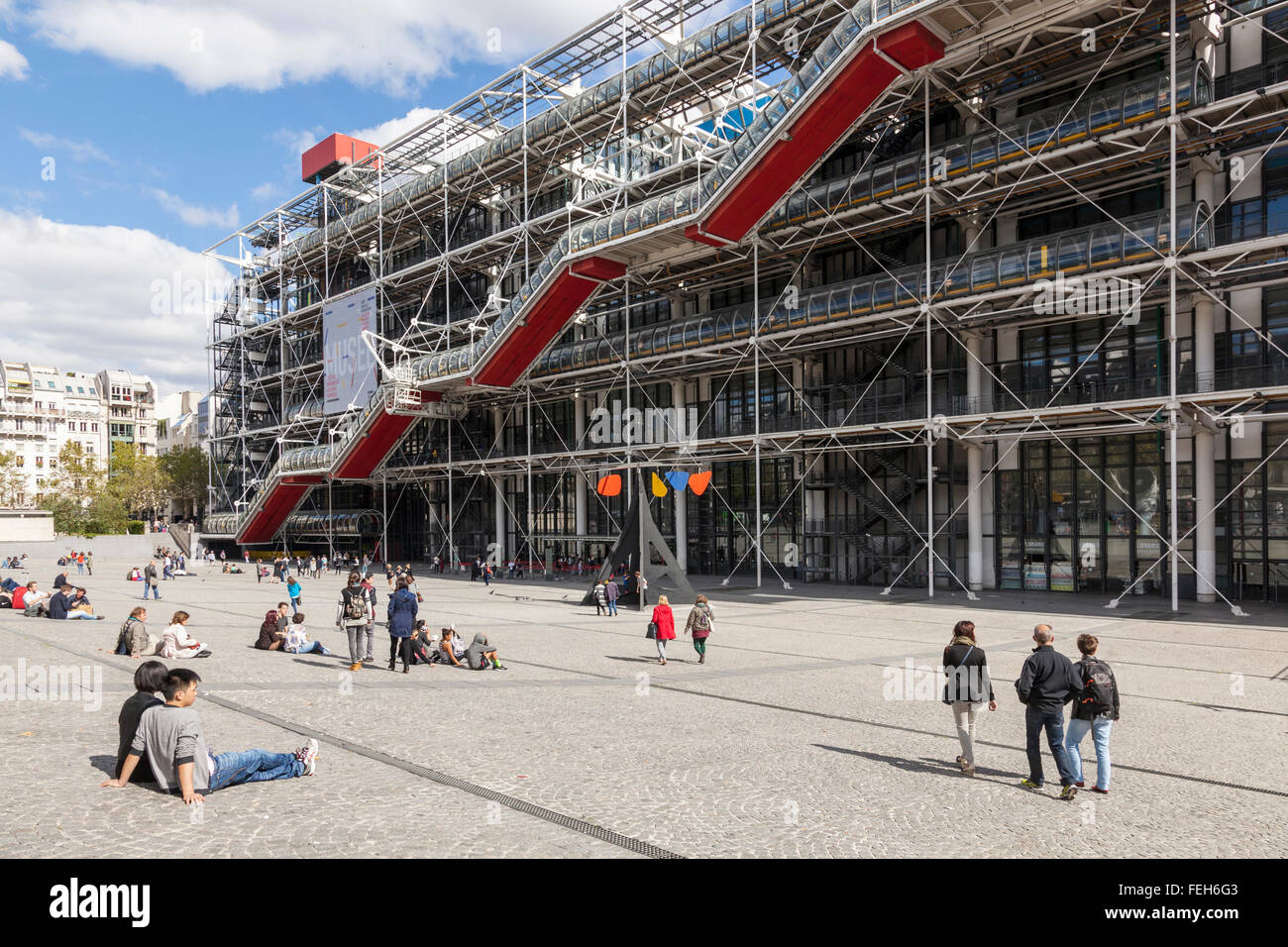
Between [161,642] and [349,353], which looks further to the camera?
[349,353]

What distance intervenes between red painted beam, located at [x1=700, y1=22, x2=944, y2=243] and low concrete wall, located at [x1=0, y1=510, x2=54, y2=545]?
53.4 metres

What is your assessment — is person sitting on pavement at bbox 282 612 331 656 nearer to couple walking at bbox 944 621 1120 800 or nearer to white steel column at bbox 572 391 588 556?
couple walking at bbox 944 621 1120 800

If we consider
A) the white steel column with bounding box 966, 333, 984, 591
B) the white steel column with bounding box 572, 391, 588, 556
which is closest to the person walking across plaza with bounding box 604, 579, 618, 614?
the white steel column with bounding box 966, 333, 984, 591

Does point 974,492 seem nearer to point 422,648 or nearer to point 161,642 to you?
point 422,648

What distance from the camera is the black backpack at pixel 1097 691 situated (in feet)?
22.9

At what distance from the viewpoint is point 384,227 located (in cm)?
4888

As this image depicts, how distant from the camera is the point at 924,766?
7992 mm

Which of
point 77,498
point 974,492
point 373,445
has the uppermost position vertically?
point 373,445

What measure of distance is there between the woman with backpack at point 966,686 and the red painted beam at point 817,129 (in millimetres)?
20457

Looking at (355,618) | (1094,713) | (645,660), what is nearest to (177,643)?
(355,618)

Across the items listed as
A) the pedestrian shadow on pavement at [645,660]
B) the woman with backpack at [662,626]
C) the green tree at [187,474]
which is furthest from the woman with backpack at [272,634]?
the green tree at [187,474]

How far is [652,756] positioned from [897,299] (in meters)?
20.7

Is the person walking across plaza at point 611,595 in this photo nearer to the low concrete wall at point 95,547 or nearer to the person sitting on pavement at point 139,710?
the person sitting on pavement at point 139,710

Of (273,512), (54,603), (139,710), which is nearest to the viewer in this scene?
(139,710)
